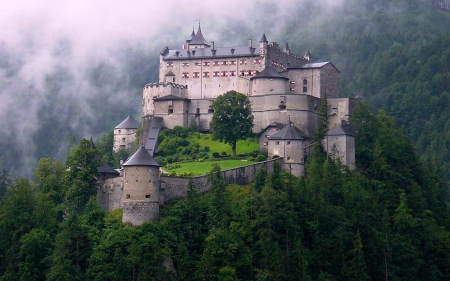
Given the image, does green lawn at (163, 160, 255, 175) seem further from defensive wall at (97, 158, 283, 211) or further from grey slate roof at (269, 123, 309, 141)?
defensive wall at (97, 158, 283, 211)

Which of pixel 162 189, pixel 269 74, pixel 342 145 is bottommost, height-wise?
pixel 162 189

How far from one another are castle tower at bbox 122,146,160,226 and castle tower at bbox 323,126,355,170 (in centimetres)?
2084

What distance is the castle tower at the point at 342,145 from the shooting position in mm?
79250

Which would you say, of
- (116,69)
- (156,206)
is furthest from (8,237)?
(116,69)

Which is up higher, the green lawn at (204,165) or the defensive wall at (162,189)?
the green lawn at (204,165)

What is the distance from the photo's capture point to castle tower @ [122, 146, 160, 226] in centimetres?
6519

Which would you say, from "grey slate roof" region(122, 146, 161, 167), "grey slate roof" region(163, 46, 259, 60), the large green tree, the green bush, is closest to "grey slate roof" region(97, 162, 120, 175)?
"grey slate roof" region(122, 146, 161, 167)

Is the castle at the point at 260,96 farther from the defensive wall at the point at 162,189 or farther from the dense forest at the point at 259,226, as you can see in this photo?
the defensive wall at the point at 162,189

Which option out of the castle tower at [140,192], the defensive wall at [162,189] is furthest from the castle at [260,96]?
the castle tower at [140,192]

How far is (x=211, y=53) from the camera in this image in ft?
312

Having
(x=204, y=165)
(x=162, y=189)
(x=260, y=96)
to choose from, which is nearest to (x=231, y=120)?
(x=260, y=96)

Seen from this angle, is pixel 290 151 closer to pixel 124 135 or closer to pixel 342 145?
pixel 342 145

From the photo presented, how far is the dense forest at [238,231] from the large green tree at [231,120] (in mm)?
8910

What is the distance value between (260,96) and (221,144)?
21.0 ft
